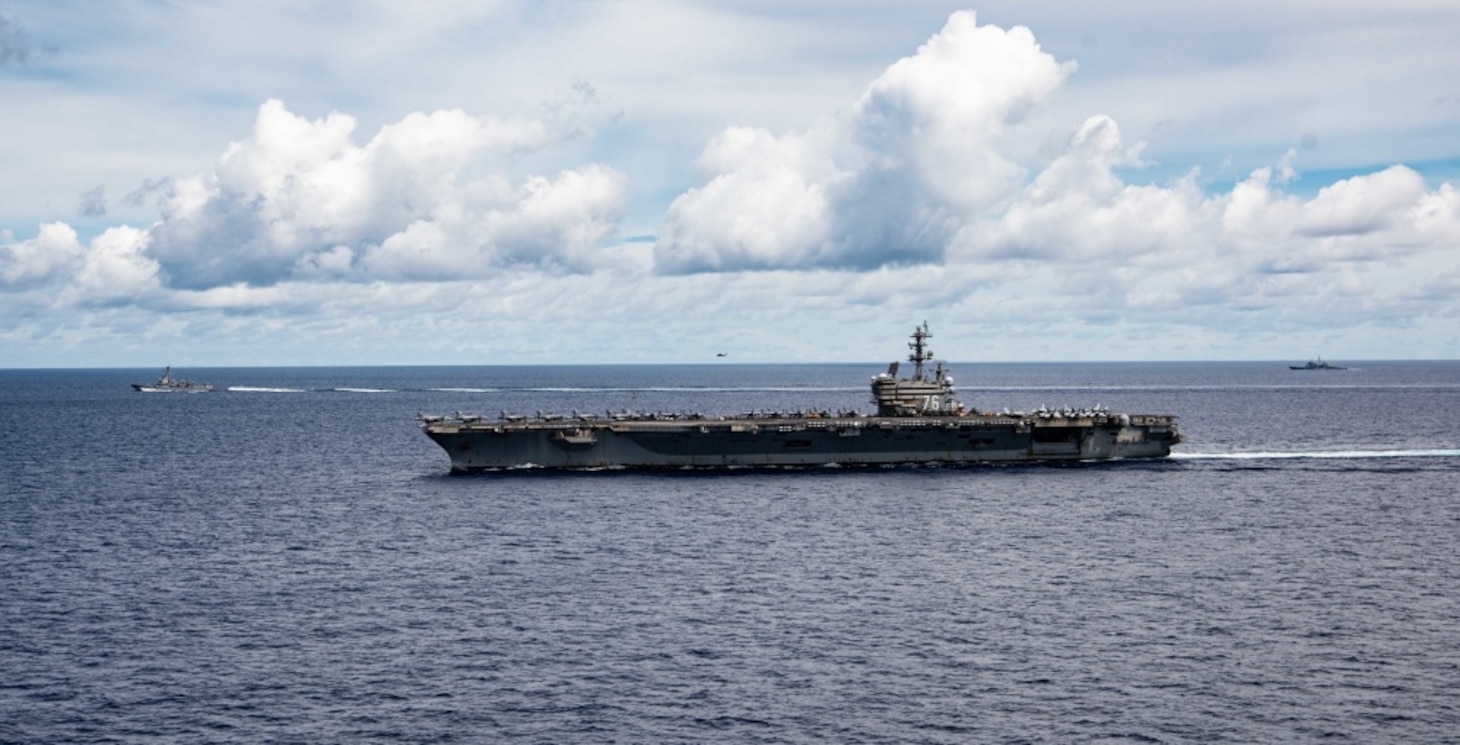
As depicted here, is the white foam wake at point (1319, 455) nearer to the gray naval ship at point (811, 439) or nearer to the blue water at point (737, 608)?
the gray naval ship at point (811, 439)

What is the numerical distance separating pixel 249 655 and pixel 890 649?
1896 cm

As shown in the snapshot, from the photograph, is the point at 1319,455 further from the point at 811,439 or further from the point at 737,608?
the point at 737,608

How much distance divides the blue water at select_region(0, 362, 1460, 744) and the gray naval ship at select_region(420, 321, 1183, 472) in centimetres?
242

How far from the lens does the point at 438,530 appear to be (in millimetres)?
61219

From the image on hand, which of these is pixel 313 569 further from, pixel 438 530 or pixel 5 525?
pixel 5 525

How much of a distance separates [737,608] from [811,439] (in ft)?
134

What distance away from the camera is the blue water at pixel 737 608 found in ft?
109

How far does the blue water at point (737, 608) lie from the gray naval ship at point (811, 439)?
7.93 ft

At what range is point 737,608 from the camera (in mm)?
44219

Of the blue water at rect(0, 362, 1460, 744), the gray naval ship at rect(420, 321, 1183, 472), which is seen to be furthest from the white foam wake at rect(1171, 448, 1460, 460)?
the blue water at rect(0, 362, 1460, 744)

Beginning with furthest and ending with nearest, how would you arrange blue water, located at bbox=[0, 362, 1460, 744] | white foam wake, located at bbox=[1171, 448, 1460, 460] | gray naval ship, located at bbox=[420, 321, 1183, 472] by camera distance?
white foam wake, located at bbox=[1171, 448, 1460, 460]
gray naval ship, located at bbox=[420, 321, 1183, 472]
blue water, located at bbox=[0, 362, 1460, 744]

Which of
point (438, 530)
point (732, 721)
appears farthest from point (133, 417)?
point (732, 721)

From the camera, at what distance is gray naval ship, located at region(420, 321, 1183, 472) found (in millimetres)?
82500

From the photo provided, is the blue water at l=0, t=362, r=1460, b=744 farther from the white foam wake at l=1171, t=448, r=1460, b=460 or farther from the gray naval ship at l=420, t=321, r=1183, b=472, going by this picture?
the white foam wake at l=1171, t=448, r=1460, b=460
